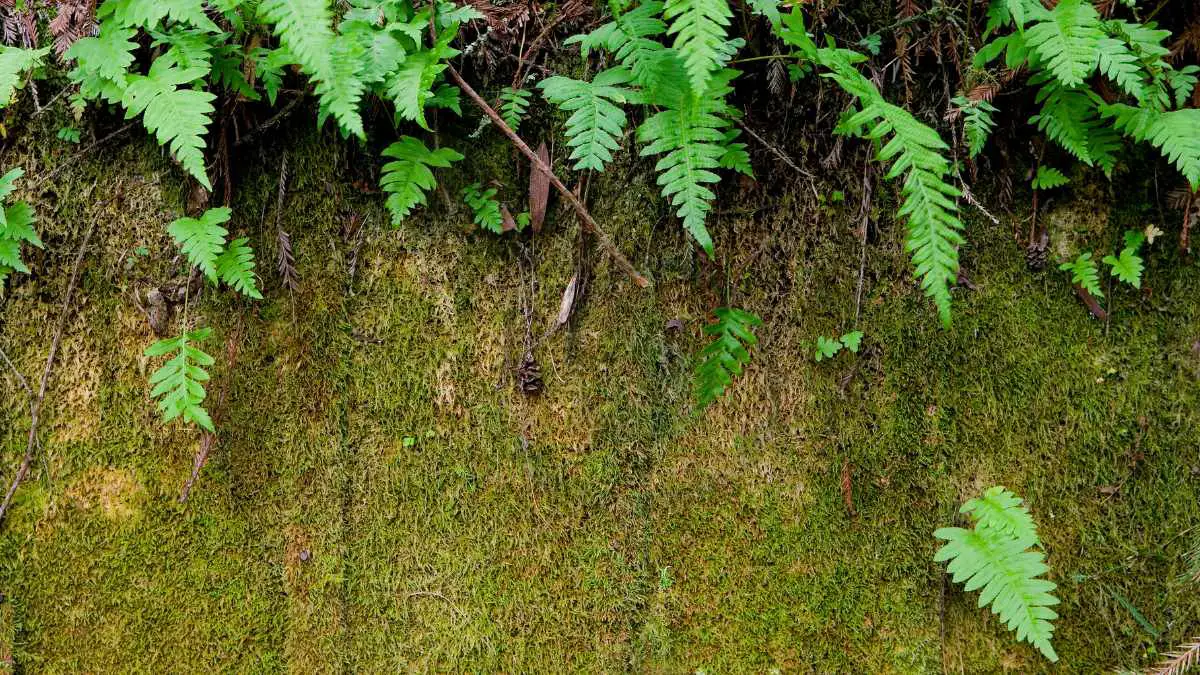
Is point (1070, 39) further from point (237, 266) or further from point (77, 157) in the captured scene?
point (77, 157)

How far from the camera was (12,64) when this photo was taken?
7.53ft

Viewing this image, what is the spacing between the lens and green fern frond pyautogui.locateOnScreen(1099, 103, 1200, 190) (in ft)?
7.38

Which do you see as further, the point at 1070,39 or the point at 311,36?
the point at 1070,39

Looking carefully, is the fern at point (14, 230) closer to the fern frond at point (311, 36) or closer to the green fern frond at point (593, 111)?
the fern frond at point (311, 36)

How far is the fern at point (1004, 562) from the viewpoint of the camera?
7.47 feet

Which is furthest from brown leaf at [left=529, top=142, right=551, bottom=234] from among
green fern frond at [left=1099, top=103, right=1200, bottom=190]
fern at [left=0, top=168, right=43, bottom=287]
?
green fern frond at [left=1099, top=103, right=1200, bottom=190]

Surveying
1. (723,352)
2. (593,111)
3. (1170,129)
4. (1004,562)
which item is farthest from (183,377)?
(1170,129)

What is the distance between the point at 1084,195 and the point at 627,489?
5.88 ft

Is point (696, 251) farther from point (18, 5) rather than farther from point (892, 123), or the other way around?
point (18, 5)

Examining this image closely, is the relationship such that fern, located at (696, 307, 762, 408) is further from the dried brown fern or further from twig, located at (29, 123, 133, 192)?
twig, located at (29, 123, 133, 192)

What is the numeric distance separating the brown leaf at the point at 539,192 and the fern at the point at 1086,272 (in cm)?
171

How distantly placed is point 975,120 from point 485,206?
1557 mm

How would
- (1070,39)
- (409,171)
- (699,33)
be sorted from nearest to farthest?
(699,33)
(1070,39)
(409,171)

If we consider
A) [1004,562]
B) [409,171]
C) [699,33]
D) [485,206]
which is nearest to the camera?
[699,33]
